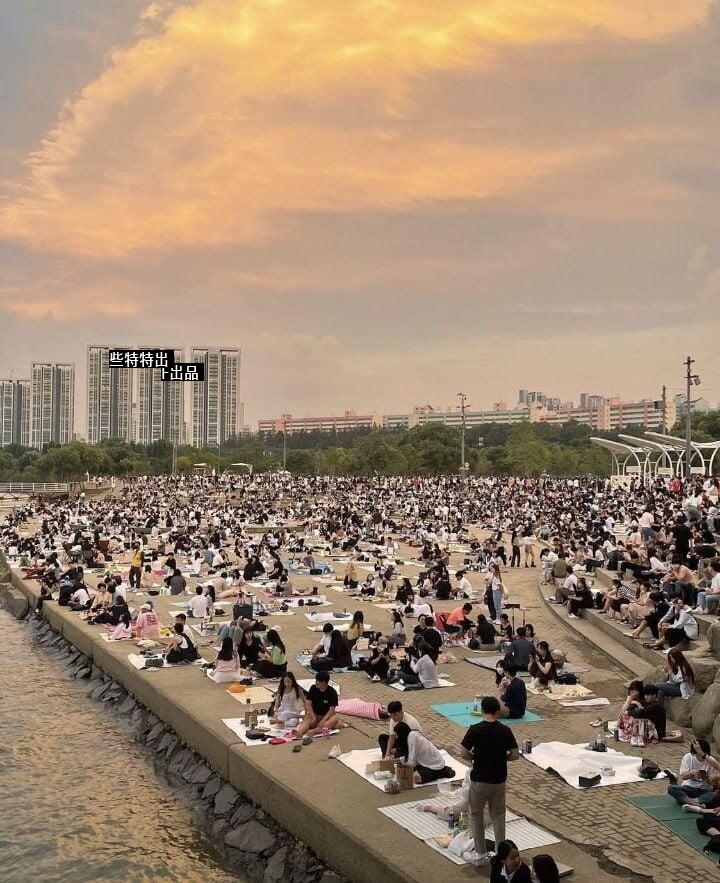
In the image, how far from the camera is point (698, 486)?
37.3m

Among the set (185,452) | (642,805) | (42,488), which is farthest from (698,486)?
(185,452)

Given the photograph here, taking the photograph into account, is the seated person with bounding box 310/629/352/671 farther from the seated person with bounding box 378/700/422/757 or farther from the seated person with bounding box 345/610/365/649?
the seated person with bounding box 378/700/422/757

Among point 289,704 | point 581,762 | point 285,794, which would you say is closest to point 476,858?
point 285,794

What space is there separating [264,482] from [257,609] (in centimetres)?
5840

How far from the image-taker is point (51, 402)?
181 m

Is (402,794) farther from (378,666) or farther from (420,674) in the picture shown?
(378,666)

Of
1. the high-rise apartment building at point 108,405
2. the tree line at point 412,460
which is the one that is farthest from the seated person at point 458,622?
the high-rise apartment building at point 108,405

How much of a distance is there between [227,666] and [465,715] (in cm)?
418

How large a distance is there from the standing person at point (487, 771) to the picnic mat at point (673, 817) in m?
1.99

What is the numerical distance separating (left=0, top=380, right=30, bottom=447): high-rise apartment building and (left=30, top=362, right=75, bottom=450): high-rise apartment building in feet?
19.8

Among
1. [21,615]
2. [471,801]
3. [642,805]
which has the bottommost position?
[21,615]

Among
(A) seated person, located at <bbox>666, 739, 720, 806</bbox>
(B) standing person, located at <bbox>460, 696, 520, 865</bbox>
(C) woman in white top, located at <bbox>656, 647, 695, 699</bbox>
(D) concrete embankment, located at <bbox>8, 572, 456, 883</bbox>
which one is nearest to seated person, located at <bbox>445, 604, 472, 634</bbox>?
(D) concrete embankment, located at <bbox>8, 572, 456, 883</bbox>

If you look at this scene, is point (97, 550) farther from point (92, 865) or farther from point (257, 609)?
point (92, 865)

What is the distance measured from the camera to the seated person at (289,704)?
37.0 feet
